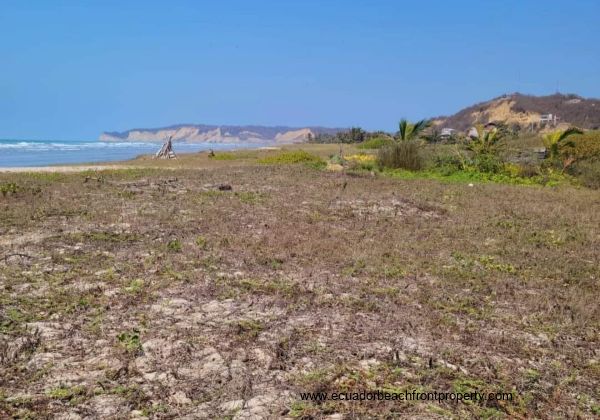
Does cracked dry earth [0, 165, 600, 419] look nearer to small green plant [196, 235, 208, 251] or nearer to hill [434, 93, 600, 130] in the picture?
small green plant [196, 235, 208, 251]

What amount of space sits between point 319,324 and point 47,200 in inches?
296

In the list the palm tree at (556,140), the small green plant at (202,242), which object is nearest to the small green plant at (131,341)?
the small green plant at (202,242)

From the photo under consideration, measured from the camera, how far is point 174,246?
6227 millimetres

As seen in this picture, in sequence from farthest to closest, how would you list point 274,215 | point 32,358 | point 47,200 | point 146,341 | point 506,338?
point 47,200
point 274,215
point 506,338
point 146,341
point 32,358

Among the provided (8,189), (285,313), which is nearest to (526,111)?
(8,189)

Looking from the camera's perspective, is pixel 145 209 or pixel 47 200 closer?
pixel 145 209

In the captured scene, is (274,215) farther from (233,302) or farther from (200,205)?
(233,302)

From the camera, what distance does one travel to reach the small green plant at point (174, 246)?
6105 millimetres

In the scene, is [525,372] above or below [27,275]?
below

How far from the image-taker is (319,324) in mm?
3963

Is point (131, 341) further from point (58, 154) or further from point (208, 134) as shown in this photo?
point (208, 134)

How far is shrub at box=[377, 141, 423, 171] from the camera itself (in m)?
18.6

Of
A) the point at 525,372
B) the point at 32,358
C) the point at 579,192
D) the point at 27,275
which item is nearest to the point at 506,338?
the point at 525,372

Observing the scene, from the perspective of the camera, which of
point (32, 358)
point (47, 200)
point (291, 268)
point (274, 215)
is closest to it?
point (32, 358)
